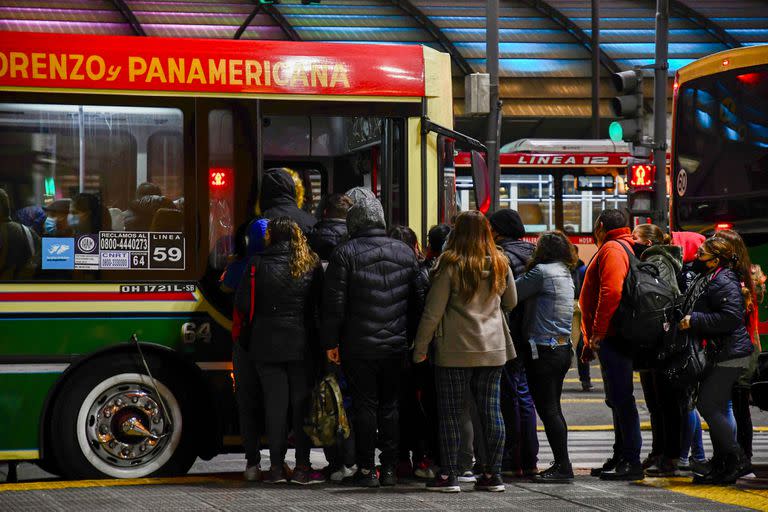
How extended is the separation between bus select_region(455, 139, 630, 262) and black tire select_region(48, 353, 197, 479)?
1891 cm

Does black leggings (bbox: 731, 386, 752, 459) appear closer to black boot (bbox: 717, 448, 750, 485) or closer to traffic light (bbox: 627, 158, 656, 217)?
black boot (bbox: 717, 448, 750, 485)

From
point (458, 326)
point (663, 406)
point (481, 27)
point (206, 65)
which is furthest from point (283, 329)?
point (481, 27)

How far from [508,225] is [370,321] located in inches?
55.1

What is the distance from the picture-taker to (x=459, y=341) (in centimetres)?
800

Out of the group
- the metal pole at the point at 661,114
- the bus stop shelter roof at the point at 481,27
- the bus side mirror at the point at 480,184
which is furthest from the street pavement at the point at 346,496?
the bus stop shelter roof at the point at 481,27

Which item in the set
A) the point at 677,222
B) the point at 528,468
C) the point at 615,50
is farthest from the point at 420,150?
the point at 615,50

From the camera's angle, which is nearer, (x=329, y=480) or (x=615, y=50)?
(x=329, y=480)

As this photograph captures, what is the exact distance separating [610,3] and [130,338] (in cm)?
4081

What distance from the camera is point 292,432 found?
27.8ft

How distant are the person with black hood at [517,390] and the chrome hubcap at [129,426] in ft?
7.21

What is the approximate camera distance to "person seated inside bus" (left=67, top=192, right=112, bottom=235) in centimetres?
841

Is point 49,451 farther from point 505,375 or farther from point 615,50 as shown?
point 615,50

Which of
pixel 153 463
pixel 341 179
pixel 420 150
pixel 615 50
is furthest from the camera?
pixel 615 50

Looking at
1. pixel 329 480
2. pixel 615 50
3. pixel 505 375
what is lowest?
pixel 329 480
